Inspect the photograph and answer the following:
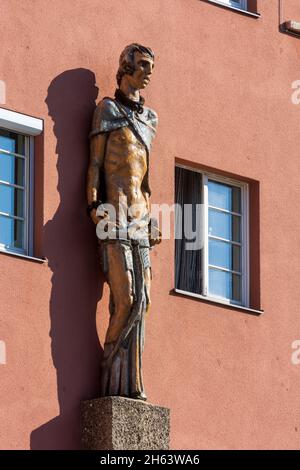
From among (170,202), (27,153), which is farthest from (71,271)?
(170,202)

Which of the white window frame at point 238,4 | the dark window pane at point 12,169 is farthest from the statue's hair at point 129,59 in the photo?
the white window frame at point 238,4

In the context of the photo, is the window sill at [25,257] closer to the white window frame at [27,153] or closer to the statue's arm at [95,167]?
the white window frame at [27,153]

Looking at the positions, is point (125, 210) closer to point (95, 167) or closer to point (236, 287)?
point (95, 167)

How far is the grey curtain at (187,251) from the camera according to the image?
26094 millimetres

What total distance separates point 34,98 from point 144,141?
3.95 feet

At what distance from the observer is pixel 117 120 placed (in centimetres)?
2512

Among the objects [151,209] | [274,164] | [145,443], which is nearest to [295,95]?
[274,164]

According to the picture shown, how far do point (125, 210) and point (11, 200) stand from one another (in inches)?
43.7

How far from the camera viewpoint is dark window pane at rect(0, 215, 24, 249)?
2448cm

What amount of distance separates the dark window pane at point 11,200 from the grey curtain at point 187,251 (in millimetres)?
2015

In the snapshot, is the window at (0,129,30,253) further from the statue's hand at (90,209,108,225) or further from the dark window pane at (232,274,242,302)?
the dark window pane at (232,274,242,302)

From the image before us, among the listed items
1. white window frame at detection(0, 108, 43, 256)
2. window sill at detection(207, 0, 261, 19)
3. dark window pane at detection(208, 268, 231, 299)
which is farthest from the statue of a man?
window sill at detection(207, 0, 261, 19)

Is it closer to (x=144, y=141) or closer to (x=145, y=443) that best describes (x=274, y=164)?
(x=144, y=141)

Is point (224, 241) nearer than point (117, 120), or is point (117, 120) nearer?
point (117, 120)
